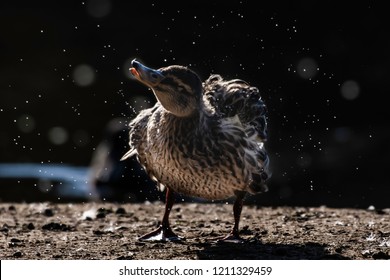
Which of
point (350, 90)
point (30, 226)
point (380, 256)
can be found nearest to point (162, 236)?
point (30, 226)

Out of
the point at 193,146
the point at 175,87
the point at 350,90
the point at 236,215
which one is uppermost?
the point at 350,90

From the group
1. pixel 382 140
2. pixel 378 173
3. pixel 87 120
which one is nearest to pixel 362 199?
pixel 378 173

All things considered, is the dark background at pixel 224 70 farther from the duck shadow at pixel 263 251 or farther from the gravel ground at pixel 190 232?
the duck shadow at pixel 263 251

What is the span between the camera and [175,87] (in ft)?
21.0

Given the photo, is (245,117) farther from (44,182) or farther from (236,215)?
(44,182)

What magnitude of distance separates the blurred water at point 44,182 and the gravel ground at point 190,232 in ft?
10.3

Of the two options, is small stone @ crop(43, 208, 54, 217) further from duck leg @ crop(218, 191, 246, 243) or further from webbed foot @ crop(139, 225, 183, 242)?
duck leg @ crop(218, 191, 246, 243)

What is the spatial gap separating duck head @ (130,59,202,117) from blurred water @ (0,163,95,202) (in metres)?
5.60

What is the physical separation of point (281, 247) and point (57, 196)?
6.64m

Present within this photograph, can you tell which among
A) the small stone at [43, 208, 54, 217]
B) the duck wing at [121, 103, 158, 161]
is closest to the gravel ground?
the small stone at [43, 208, 54, 217]

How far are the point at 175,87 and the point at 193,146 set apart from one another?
0.45m

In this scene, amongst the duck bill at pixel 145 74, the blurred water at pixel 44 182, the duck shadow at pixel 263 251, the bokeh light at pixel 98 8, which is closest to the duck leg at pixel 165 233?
the duck shadow at pixel 263 251

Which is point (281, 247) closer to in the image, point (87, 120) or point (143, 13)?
A: point (87, 120)

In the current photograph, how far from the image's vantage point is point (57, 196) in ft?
41.3
